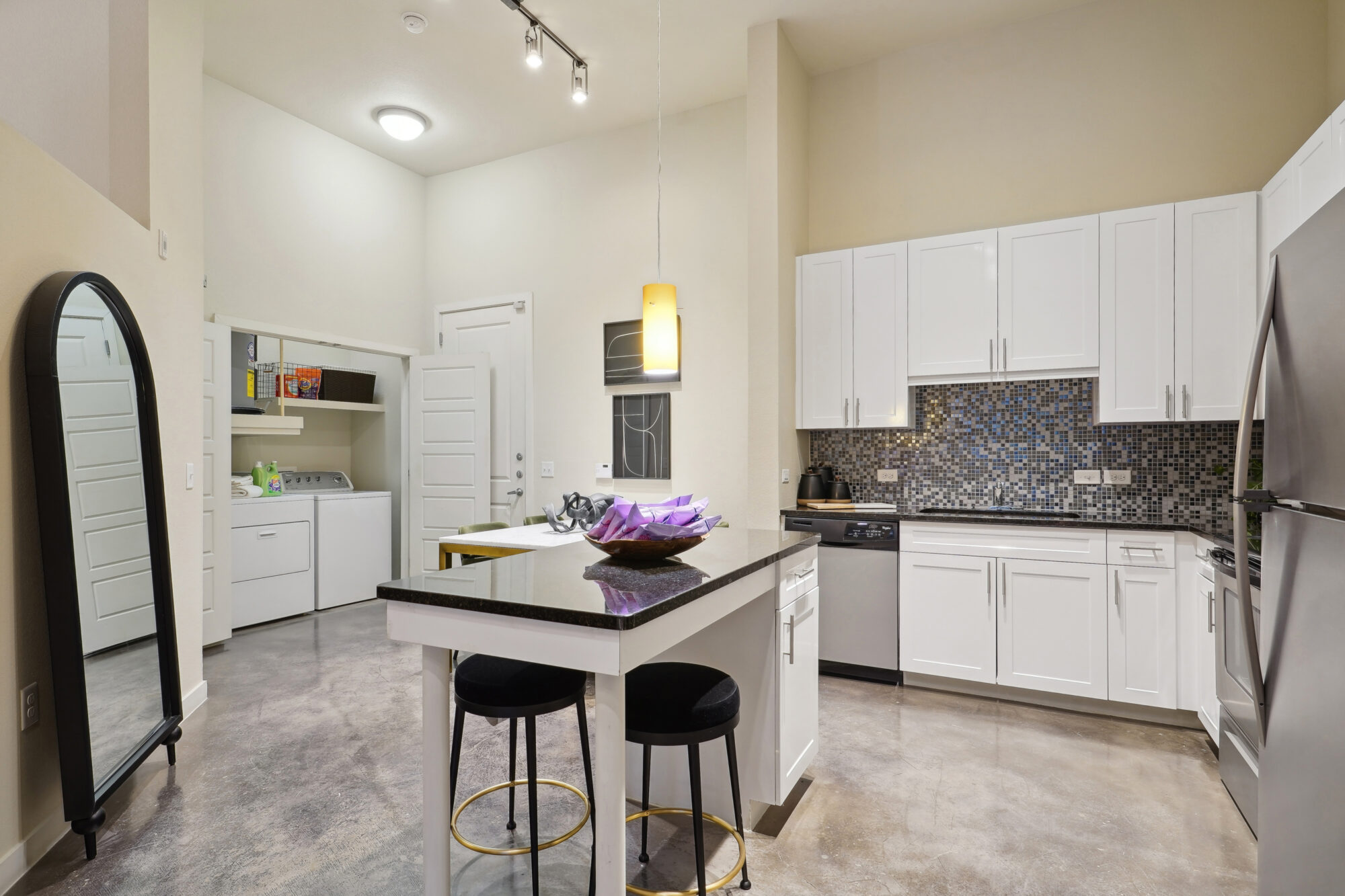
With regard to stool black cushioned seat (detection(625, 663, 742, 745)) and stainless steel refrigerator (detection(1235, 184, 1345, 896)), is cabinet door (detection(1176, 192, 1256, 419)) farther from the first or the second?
stool black cushioned seat (detection(625, 663, 742, 745))

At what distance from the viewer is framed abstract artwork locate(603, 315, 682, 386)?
491 centimetres

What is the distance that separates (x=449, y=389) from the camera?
5.53 m

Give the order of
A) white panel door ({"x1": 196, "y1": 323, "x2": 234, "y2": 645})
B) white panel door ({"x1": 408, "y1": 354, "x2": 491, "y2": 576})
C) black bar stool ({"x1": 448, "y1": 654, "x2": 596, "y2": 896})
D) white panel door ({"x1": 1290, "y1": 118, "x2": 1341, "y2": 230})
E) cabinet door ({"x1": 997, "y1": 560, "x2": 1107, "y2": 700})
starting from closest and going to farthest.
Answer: black bar stool ({"x1": 448, "y1": 654, "x2": 596, "y2": 896})
white panel door ({"x1": 1290, "y1": 118, "x2": 1341, "y2": 230})
cabinet door ({"x1": 997, "y1": 560, "x2": 1107, "y2": 700})
white panel door ({"x1": 196, "y1": 323, "x2": 234, "y2": 645})
white panel door ({"x1": 408, "y1": 354, "x2": 491, "y2": 576})

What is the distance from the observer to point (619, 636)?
1311mm

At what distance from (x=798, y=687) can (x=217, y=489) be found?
12.3 ft

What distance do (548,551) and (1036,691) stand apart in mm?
2569

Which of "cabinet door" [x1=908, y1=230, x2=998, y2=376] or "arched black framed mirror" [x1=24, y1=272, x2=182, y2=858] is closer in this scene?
"arched black framed mirror" [x1=24, y1=272, x2=182, y2=858]

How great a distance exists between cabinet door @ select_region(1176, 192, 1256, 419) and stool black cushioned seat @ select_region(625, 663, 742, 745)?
2.70 metres

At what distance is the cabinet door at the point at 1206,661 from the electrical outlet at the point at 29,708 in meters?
4.01

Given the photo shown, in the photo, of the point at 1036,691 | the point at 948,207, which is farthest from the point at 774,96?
the point at 1036,691

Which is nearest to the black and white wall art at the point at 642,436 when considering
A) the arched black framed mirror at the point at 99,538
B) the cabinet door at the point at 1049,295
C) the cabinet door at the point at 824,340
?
the cabinet door at the point at 824,340

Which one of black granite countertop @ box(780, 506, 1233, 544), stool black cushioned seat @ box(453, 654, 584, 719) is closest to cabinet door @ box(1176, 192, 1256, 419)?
black granite countertop @ box(780, 506, 1233, 544)

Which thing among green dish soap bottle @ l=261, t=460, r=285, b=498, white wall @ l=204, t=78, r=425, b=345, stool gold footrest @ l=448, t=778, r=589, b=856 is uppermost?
white wall @ l=204, t=78, r=425, b=345

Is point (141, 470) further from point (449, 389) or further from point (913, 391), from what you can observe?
point (913, 391)
